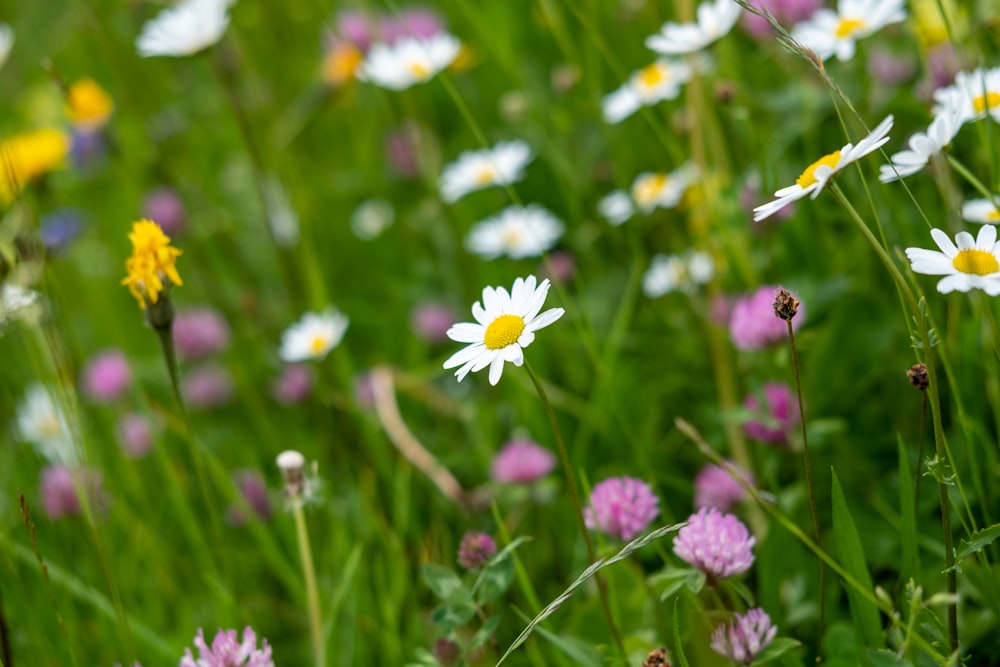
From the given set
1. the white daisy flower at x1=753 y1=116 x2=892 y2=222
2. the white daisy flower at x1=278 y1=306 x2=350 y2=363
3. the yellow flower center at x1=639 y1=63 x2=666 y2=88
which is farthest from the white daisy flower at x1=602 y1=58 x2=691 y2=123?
the white daisy flower at x1=753 y1=116 x2=892 y2=222

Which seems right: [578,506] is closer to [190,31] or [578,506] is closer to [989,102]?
[989,102]

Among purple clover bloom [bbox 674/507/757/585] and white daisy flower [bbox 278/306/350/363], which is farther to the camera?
white daisy flower [bbox 278/306/350/363]

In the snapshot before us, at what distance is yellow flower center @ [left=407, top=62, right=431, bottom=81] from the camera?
1477 mm

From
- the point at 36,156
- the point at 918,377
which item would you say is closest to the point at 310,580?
the point at 918,377

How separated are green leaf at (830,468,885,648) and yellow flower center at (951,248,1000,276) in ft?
0.58

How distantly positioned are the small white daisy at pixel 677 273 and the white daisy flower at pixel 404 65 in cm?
41

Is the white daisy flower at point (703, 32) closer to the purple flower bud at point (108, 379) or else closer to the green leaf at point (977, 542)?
the green leaf at point (977, 542)

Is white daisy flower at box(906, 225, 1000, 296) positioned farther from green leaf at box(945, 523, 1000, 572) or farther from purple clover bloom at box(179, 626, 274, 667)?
purple clover bloom at box(179, 626, 274, 667)

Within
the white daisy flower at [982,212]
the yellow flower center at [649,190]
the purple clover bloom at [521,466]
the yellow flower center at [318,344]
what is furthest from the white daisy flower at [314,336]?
the white daisy flower at [982,212]

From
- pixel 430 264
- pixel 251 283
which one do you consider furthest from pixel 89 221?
pixel 430 264

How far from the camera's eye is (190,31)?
1.41 m

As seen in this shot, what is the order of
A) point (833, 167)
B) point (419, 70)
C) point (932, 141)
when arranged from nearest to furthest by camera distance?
point (833, 167) → point (932, 141) → point (419, 70)

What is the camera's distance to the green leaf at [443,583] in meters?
0.77

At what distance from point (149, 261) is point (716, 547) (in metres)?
0.50
